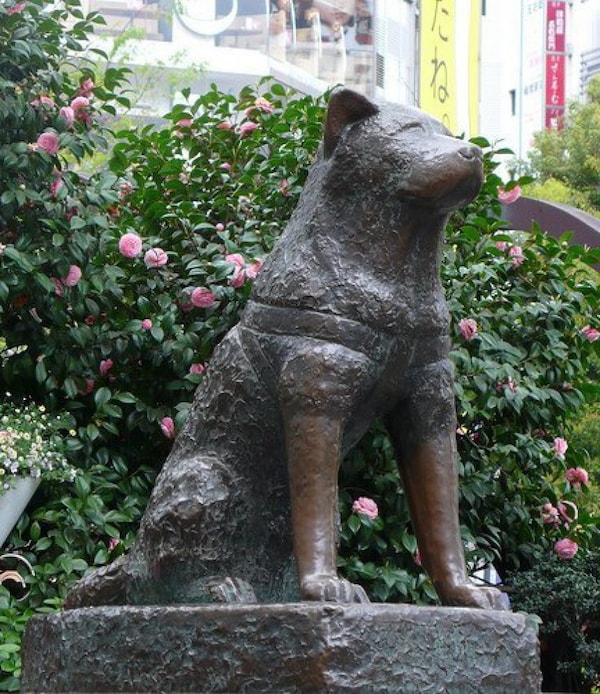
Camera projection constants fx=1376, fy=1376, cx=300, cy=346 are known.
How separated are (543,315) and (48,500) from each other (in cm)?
242

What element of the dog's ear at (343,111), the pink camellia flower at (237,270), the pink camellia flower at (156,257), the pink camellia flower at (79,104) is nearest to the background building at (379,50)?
the pink camellia flower at (79,104)

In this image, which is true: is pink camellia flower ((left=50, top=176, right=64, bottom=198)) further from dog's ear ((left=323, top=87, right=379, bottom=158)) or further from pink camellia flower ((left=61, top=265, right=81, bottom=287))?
dog's ear ((left=323, top=87, right=379, bottom=158))

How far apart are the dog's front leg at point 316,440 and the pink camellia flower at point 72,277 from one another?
2.65 meters

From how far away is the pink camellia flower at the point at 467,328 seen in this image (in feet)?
19.8

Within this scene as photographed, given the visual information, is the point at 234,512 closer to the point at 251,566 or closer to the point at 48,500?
the point at 251,566

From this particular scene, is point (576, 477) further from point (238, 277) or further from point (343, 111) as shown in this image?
point (343, 111)

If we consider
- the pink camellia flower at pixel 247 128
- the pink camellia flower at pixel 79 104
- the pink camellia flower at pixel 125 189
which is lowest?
the pink camellia flower at pixel 125 189

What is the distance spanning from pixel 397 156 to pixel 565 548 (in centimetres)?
367

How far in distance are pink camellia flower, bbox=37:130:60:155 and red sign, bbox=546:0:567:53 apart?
29497mm

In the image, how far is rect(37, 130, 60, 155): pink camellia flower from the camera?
5.59 metres

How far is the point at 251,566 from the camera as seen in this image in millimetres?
3271

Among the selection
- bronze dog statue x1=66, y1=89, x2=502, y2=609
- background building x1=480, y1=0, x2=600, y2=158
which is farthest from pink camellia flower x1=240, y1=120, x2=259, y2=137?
background building x1=480, y1=0, x2=600, y2=158

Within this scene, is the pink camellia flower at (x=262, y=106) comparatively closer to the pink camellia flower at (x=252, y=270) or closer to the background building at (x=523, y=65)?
the pink camellia flower at (x=252, y=270)

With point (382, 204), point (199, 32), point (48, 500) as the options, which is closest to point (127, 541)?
point (48, 500)
